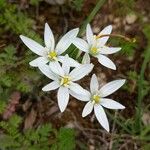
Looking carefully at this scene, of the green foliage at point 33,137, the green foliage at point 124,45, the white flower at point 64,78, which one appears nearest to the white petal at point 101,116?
the white flower at point 64,78

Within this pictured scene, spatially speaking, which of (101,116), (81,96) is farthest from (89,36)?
(101,116)

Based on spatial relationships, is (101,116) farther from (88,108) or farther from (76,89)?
(76,89)

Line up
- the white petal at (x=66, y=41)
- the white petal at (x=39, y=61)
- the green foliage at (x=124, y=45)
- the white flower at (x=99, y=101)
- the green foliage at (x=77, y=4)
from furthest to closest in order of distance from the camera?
Answer: the green foliage at (x=77, y=4)
the green foliage at (x=124, y=45)
the white flower at (x=99, y=101)
the white petal at (x=66, y=41)
the white petal at (x=39, y=61)

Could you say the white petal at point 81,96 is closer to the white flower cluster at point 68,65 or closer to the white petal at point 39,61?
the white flower cluster at point 68,65

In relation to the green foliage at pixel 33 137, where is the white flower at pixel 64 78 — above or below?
above

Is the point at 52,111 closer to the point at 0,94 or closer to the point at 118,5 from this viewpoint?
the point at 0,94

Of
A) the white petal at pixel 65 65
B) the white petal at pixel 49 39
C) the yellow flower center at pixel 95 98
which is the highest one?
the white petal at pixel 49 39

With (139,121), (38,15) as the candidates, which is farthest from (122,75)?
(38,15)

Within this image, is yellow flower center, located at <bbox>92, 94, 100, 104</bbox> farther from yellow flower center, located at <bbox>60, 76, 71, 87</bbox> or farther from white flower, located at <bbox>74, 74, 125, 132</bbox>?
yellow flower center, located at <bbox>60, 76, 71, 87</bbox>
